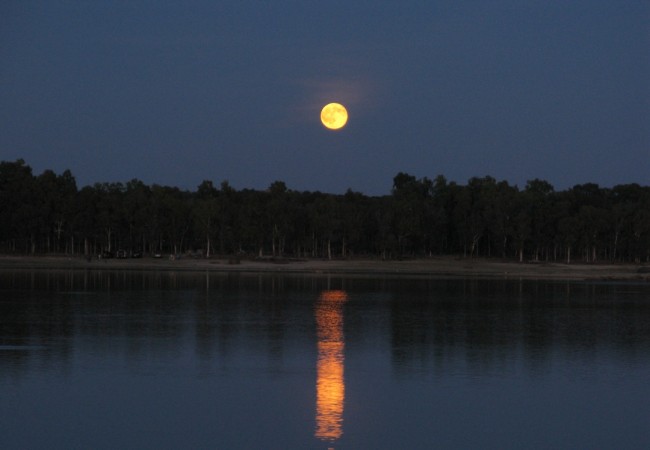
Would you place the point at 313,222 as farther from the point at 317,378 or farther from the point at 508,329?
the point at 317,378

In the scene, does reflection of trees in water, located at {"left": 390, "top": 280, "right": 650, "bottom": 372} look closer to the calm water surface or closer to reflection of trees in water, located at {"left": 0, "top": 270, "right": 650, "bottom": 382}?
reflection of trees in water, located at {"left": 0, "top": 270, "right": 650, "bottom": 382}

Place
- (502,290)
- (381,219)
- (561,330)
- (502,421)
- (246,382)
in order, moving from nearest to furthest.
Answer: (502,421) → (246,382) → (561,330) → (502,290) → (381,219)

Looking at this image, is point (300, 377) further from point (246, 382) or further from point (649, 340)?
point (649, 340)

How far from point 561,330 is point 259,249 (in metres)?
108

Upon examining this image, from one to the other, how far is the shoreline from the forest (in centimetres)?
614

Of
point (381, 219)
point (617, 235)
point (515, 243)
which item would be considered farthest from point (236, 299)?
point (617, 235)

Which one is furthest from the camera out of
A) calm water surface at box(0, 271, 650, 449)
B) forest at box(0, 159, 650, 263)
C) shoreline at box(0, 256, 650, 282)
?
forest at box(0, 159, 650, 263)

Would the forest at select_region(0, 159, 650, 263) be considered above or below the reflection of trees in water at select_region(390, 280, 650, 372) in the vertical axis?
above

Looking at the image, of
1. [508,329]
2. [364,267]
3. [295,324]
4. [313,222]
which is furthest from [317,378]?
[313,222]

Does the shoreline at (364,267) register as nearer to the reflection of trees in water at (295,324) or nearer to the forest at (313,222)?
the forest at (313,222)

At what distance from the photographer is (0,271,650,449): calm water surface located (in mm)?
20312

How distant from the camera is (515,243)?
474 ft

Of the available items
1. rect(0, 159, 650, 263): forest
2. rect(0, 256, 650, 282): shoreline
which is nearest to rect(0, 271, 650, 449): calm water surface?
rect(0, 256, 650, 282): shoreline

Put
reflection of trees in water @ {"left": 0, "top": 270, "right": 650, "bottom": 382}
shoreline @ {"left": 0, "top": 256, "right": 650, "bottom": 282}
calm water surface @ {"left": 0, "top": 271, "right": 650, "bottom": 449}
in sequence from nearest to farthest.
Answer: calm water surface @ {"left": 0, "top": 271, "right": 650, "bottom": 449}, reflection of trees in water @ {"left": 0, "top": 270, "right": 650, "bottom": 382}, shoreline @ {"left": 0, "top": 256, "right": 650, "bottom": 282}
